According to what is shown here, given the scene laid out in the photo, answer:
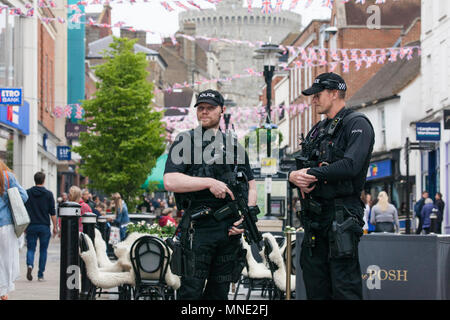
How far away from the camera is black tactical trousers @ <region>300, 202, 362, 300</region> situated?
19.4ft

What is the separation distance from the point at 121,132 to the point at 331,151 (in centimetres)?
3365

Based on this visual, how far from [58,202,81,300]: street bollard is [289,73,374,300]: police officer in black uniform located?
12.2 ft

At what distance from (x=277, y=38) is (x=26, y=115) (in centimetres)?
16298

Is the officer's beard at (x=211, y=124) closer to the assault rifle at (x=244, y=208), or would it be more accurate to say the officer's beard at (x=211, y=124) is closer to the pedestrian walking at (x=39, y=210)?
the assault rifle at (x=244, y=208)

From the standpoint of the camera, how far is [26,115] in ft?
95.4

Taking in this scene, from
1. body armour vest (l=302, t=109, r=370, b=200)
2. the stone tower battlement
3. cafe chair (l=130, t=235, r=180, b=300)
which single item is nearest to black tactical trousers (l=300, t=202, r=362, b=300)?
body armour vest (l=302, t=109, r=370, b=200)

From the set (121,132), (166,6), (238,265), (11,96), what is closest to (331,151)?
(238,265)

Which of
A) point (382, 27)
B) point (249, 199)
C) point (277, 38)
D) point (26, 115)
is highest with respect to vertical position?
point (277, 38)

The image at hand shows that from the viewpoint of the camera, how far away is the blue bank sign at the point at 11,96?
22094mm

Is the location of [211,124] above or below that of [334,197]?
above

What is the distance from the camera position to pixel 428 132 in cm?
2942

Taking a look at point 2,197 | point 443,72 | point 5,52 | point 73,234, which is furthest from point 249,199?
point 443,72

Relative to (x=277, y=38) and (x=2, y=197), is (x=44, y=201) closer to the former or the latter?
(x=2, y=197)

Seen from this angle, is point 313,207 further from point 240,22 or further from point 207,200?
point 240,22
